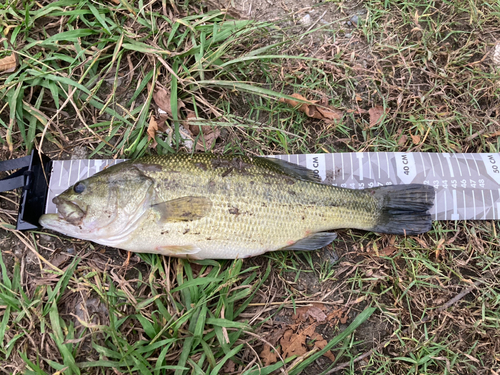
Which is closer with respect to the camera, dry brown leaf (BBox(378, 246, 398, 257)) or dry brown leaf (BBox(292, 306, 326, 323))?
dry brown leaf (BBox(292, 306, 326, 323))

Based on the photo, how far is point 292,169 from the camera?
11.0ft

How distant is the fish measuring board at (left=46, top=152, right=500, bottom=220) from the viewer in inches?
140

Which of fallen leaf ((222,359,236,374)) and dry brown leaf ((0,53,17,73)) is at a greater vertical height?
dry brown leaf ((0,53,17,73))

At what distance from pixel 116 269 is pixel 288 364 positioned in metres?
1.91

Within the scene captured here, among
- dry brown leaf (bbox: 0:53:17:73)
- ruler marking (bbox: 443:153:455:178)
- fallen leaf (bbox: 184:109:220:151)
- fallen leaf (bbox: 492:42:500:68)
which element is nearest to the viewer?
dry brown leaf (bbox: 0:53:17:73)

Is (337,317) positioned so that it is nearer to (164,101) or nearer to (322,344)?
(322,344)

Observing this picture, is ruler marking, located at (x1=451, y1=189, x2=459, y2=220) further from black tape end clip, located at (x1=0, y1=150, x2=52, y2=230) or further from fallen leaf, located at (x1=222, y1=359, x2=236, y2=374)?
black tape end clip, located at (x1=0, y1=150, x2=52, y2=230)

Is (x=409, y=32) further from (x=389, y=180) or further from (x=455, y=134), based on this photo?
(x=389, y=180)

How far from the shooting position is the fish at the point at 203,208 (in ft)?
9.61

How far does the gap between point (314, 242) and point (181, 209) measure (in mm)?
1369

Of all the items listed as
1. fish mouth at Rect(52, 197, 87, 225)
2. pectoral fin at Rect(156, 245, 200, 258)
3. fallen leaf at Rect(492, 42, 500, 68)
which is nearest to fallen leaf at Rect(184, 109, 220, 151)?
pectoral fin at Rect(156, 245, 200, 258)

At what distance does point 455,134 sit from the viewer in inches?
151

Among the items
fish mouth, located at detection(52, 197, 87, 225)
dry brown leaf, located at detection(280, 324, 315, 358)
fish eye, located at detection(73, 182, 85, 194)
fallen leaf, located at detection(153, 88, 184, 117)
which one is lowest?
dry brown leaf, located at detection(280, 324, 315, 358)

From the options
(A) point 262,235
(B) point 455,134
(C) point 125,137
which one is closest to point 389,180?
(B) point 455,134
